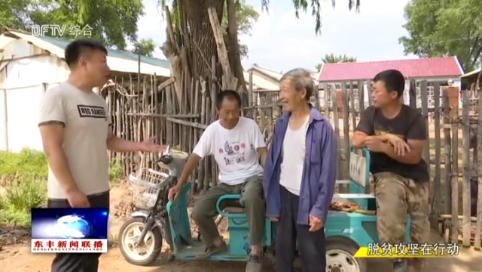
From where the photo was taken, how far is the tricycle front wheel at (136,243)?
150 inches

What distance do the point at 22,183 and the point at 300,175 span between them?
5335 millimetres

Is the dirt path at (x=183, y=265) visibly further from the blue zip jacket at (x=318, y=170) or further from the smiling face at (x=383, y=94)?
the smiling face at (x=383, y=94)

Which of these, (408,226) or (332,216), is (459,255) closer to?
(408,226)

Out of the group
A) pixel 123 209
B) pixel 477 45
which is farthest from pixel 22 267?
pixel 477 45

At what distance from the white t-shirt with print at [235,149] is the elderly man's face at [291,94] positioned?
876 millimetres

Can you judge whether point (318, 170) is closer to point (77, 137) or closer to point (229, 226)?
point (229, 226)

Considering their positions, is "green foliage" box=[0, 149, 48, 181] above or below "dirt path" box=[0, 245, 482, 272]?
above

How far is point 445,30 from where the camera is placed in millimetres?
28609

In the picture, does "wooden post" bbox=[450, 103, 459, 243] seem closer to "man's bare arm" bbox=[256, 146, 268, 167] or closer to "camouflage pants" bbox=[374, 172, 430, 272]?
"camouflage pants" bbox=[374, 172, 430, 272]

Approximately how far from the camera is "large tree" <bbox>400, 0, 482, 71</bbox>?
24766mm

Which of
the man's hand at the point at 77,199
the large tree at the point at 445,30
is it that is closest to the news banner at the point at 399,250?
the man's hand at the point at 77,199

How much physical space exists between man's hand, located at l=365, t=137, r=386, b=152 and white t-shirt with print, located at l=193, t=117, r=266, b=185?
98 centimetres

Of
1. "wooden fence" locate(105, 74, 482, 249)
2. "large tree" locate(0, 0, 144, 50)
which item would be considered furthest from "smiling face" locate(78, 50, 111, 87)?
"large tree" locate(0, 0, 144, 50)

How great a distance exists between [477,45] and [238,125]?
3451 centimetres
